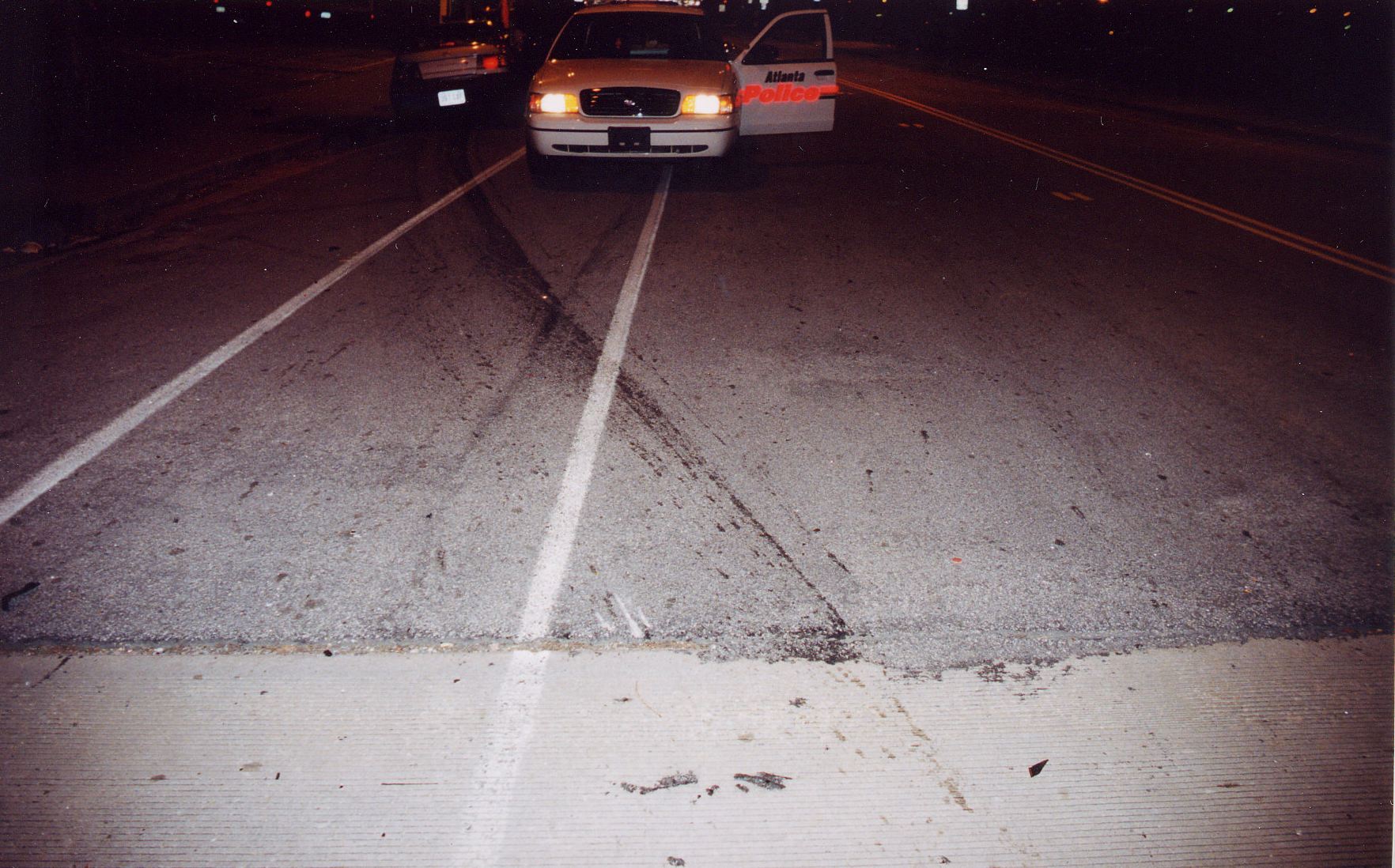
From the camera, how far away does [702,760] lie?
8.05ft

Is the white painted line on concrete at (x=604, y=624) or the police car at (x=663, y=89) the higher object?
the police car at (x=663, y=89)

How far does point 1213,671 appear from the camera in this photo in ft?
9.25

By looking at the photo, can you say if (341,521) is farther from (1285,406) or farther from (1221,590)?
(1285,406)

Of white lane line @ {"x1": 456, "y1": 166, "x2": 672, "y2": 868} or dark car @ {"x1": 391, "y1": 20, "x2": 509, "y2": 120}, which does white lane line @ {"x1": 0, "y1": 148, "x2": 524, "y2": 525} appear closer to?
white lane line @ {"x1": 456, "y1": 166, "x2": 672, "y2": 868}

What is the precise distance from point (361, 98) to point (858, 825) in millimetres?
17932

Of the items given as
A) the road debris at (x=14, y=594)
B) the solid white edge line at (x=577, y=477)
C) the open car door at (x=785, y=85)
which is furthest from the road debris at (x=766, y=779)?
the open car door at (x=785, y=85)

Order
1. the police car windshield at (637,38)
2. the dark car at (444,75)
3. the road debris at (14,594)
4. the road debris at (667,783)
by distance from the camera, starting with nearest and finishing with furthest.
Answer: the road debris at (667,783) < the road debris at (14,594) < the police car windshield at (637,38) < the dark car at (444,75)

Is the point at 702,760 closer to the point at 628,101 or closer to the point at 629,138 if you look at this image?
the point at 629,138

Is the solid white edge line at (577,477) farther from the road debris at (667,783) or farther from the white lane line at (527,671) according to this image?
the road debris at (667,783)

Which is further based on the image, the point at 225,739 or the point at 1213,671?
the point at 1213,671

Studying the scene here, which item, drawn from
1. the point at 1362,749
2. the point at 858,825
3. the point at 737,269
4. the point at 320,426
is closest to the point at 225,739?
the point at 858,825

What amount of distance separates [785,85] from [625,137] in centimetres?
255

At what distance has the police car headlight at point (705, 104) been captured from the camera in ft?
28.7

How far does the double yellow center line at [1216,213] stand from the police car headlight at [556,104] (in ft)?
22.0
